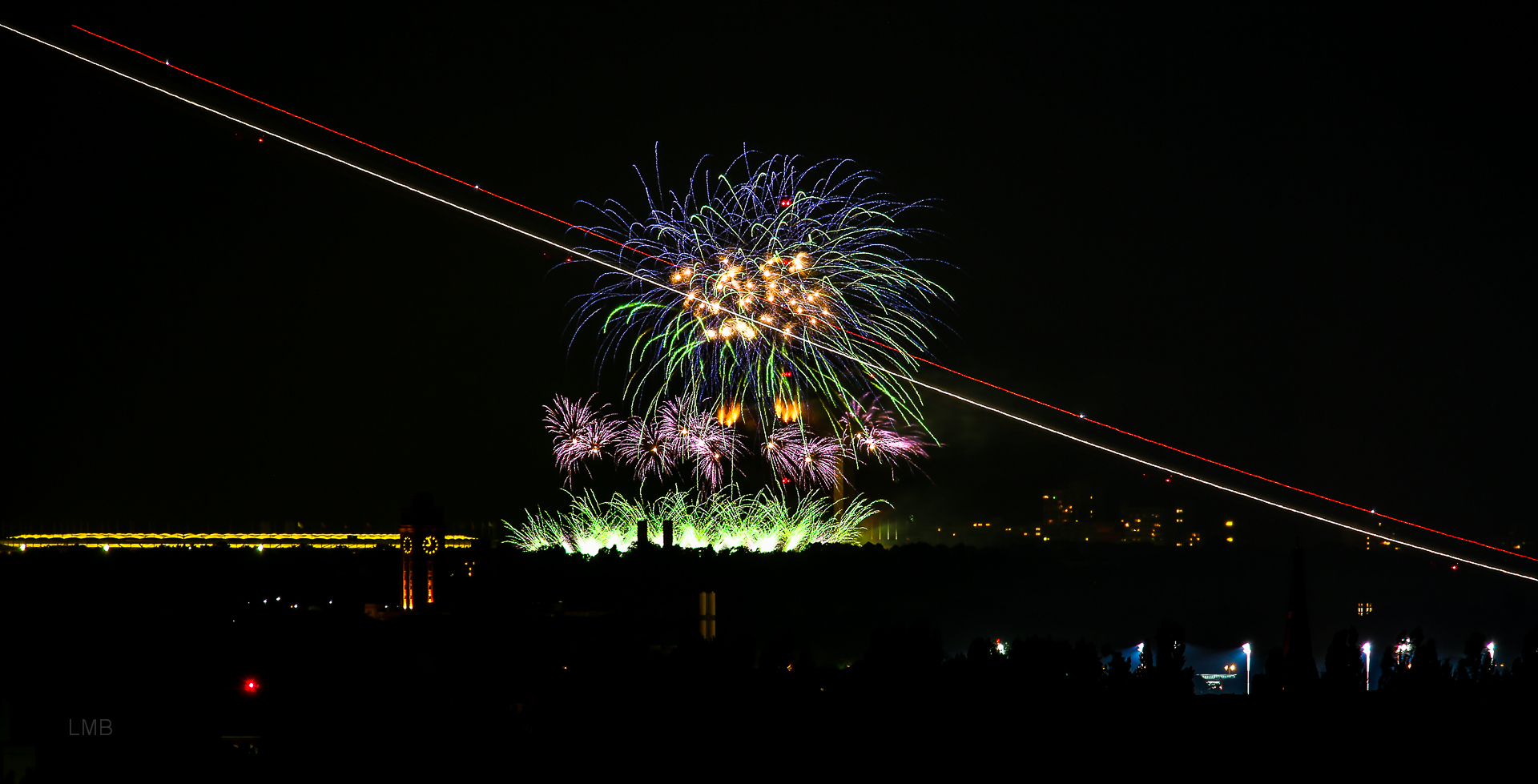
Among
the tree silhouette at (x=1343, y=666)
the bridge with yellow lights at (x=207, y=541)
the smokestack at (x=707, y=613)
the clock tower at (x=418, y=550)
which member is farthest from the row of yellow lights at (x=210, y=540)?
the tree silhouette at (x=1343, y=666)

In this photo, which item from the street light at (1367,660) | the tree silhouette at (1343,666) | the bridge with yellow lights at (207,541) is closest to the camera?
the tree silhouette at (1343,666)

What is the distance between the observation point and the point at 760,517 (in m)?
42.8

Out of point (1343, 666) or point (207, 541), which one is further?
point (207, 541)

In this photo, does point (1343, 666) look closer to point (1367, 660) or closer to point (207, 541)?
point (1367, 660)

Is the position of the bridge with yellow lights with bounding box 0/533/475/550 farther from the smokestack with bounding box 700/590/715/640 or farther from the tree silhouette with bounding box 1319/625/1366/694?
the tree silhouette with bounding box 1319/625/1366/694

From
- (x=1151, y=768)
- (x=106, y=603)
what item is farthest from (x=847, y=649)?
(x=1151, y=768)

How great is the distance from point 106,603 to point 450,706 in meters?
9.02

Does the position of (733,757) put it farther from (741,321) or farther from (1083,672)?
(741,321)

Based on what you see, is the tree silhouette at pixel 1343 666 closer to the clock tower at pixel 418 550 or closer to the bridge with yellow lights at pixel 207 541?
the clock tower at pixel 418 550

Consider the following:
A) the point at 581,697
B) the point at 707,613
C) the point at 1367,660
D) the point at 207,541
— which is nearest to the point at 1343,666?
the point at 581,697

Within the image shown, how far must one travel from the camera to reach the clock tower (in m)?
21.1

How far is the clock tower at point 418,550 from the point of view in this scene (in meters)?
21.1

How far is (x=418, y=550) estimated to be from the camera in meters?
21.3

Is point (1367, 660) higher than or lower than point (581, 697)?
lower
